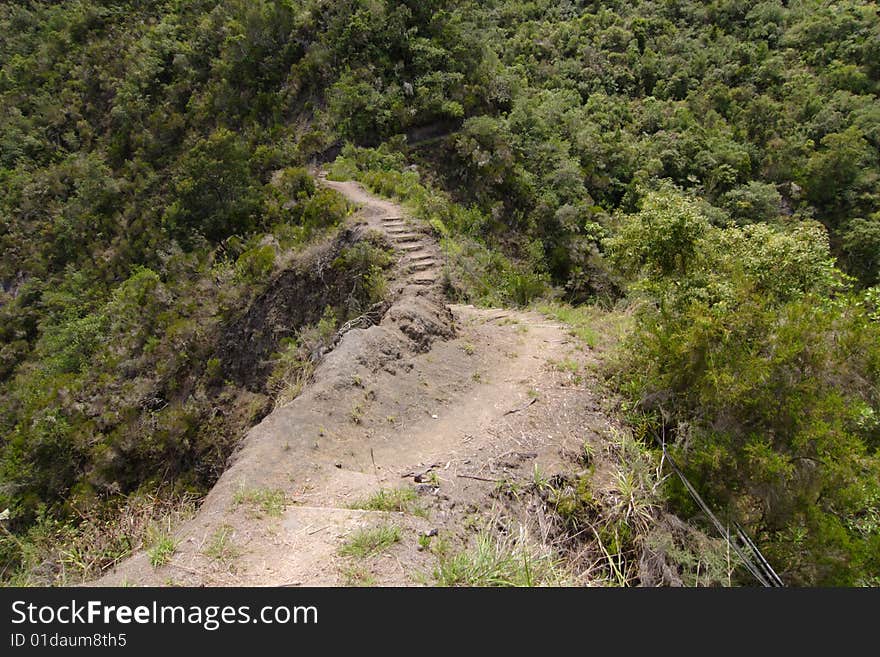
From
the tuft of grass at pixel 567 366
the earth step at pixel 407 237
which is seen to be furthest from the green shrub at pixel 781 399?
the earth step at pixel 407 237

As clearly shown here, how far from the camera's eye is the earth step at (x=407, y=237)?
13930 mm

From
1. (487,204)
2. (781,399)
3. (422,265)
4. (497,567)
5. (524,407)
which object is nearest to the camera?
(497,567)

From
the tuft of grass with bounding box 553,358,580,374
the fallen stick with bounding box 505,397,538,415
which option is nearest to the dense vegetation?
the tuft of grass with bounding box 553,358,580,374

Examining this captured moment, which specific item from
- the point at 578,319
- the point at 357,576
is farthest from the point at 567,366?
the point at 357,576

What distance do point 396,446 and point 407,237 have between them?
7.29 metres

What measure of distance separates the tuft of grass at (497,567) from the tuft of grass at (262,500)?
2132 mm

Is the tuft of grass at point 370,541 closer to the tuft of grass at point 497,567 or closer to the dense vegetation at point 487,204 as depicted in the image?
the tuft of grass at point 497,567

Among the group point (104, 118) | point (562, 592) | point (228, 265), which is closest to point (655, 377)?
point (562, 592)

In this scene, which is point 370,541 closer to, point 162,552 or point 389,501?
point 389,501

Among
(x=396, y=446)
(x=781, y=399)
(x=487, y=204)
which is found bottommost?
(x=396, y=446)

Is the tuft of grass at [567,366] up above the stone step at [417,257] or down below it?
below

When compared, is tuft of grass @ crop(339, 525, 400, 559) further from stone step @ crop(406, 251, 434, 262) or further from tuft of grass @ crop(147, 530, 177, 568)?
stone step @ crop(406, 251, 434, 262)

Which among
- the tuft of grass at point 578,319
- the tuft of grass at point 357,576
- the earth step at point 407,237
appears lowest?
the tuft of grass at point 578,319

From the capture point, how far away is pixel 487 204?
1848cm
